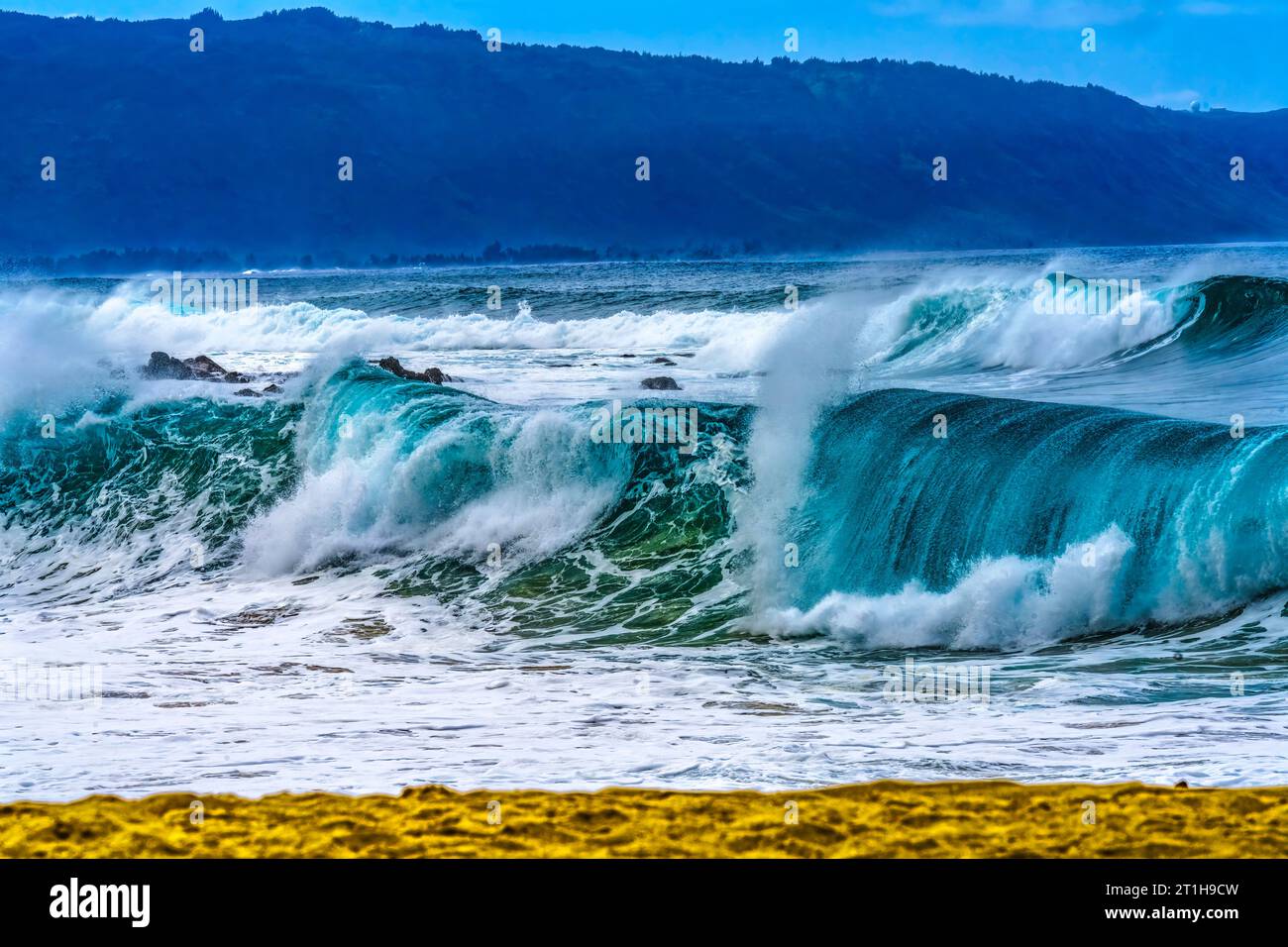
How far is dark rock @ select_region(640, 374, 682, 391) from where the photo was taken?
25422 mm

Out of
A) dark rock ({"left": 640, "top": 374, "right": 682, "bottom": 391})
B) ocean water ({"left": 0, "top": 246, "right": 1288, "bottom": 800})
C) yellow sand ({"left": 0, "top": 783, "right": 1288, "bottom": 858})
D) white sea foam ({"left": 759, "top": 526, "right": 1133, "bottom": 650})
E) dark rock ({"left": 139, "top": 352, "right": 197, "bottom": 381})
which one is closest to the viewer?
yellow sand ({"left": 0, "top": 783, "right": 1288, "bottom": 858})

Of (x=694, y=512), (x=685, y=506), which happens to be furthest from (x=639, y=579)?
(x=685, y=506)

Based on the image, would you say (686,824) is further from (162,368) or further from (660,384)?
(660,384)

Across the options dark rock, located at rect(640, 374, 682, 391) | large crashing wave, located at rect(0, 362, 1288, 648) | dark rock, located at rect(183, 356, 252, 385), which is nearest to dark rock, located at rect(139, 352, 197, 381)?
dark rock, located at rect(183, 356, 252, 385)

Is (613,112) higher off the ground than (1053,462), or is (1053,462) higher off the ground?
(613,112)

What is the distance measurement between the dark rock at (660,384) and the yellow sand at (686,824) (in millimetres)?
19332

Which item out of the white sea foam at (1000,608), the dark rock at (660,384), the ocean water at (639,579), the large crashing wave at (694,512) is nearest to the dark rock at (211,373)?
the ocean water at (639,579)

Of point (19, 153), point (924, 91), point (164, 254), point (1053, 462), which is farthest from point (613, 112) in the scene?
point (1053, 462)

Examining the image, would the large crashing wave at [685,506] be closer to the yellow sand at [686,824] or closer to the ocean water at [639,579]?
the ocean water at [639,579]

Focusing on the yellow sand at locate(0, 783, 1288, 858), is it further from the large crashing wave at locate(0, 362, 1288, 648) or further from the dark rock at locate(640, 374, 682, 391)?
the dark rock at locate(640, 374, 682, 391)

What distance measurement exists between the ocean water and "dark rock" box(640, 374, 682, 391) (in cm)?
644
